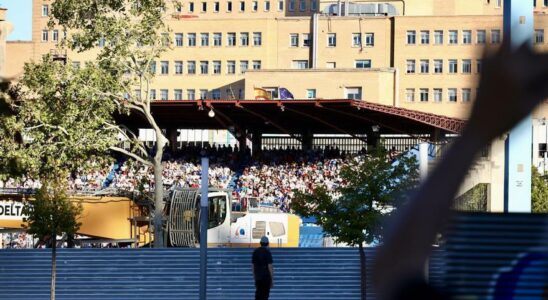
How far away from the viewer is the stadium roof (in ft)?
190

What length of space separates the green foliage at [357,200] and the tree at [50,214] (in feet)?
19.0

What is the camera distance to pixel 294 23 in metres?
93.6

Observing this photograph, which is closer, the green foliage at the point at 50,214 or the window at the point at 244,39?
the green foliage at the point at 50,214

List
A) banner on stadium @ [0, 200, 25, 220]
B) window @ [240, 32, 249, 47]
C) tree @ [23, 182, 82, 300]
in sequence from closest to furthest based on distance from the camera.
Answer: tree @ [23, 182, 82, 300] → banner on stadium @ [0, 200, 25, 220] → window @ [240, 32, 249, 47]

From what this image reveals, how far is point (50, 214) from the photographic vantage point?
27062mm

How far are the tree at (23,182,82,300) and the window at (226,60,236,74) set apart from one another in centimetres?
7068

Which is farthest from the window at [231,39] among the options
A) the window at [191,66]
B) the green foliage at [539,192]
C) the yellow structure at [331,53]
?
the green foliage at [539,192]

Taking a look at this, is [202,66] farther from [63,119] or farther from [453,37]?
[63,119]

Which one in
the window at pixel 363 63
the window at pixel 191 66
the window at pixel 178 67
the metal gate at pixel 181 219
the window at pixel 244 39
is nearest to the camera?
the metal gate at pixel 181 219

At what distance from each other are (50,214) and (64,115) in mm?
13666

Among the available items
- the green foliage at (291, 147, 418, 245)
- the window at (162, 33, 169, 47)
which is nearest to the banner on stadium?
the green foliage at (291, 147, 418, 245)

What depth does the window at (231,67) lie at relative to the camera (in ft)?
321

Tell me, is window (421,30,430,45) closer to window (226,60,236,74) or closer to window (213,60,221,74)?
window (226,60,236,74)

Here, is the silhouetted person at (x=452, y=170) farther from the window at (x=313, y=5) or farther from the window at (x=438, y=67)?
the window at (x=313, y=5)
